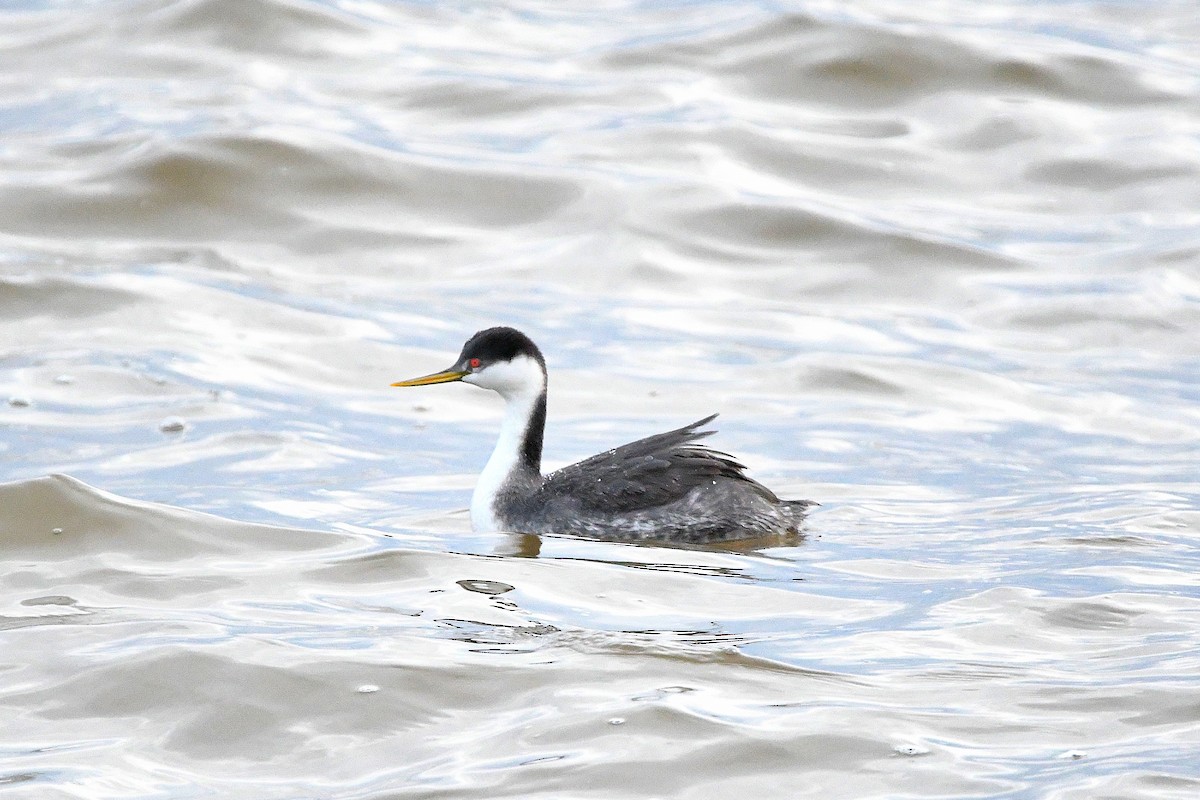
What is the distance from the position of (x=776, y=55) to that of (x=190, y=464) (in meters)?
8.76

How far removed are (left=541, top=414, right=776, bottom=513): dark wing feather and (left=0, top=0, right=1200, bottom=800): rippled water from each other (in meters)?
0.33

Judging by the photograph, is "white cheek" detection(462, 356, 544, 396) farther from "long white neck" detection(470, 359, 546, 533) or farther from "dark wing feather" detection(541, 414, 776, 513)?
"dark wing feather" detection(541, 414, 776, 513)

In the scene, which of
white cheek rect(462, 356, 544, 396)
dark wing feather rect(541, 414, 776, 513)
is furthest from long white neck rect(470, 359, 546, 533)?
dark wing feather rect(541, 414, 776, 513)

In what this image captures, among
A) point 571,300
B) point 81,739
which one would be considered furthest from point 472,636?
point 571,300

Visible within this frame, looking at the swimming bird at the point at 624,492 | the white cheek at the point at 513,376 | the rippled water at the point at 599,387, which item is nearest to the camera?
the rippled water at the point at 599,387

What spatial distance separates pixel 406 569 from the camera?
709 cm

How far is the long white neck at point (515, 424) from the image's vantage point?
8.27 meters

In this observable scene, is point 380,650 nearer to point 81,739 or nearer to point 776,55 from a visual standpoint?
point 81,739

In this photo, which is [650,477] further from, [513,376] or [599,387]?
[599,387]

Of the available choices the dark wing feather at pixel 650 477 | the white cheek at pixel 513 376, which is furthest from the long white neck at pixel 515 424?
the dark wing feather at pixel 650 477

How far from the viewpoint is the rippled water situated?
5.54 meters

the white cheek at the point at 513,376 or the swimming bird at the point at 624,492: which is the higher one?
the white cheek at the point at 513,376

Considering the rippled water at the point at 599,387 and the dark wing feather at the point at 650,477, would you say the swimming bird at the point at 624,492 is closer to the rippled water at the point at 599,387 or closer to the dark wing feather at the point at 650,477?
the dark wing feather at the point at 650,477

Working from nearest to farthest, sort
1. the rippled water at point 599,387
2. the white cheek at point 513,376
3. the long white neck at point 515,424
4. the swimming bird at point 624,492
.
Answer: the rippled water at point 599,387, the swimming bird at point 624,492, the long white neck at point 515,424, the white cheek at point 513,376
